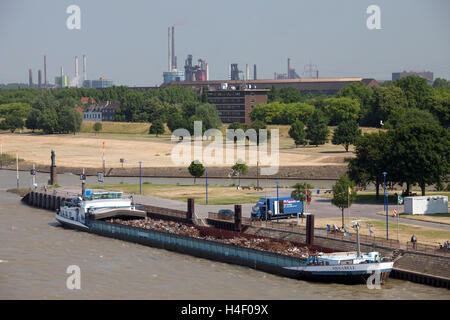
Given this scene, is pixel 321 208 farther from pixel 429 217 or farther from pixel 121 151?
pixel 121 151

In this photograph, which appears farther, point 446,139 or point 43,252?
point 446,139

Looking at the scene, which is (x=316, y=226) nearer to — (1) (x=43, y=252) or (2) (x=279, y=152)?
(1) (x=43, y=252)

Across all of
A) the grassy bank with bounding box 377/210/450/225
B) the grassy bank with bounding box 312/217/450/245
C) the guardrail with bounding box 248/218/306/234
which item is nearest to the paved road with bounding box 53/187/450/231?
the grassy bank with bounding box 377/210/450/225

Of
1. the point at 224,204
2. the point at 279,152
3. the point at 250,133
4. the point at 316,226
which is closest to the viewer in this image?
the point at 316,226

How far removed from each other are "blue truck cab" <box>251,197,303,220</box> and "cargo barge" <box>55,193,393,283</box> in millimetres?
6042

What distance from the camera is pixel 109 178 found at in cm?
12938

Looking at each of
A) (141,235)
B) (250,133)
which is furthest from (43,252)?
(250,133)

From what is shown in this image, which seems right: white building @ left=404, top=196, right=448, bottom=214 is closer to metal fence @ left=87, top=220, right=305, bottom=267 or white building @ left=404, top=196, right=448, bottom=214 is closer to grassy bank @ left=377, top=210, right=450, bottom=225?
grassy bank @ left=377, top=210, right=450, bottom=225

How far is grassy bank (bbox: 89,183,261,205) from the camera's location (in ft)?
292

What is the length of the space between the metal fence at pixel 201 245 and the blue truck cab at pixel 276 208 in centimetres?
953

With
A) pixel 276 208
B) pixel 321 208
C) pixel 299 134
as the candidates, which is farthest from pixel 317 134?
pixel 276 208

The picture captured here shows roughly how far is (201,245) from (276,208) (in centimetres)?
1187

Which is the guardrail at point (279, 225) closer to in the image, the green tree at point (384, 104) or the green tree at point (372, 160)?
Answer: the green tree at point (372, 160)
